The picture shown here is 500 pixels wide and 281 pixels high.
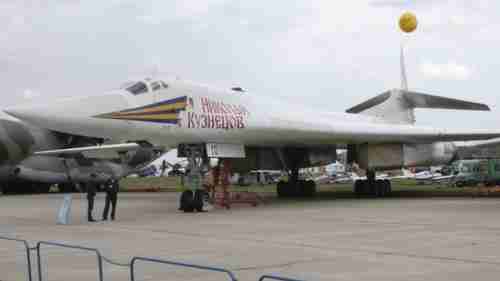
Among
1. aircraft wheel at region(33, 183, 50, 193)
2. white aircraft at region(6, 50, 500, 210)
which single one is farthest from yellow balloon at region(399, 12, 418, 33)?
aircraft wheel at region(33, 183, 50, 193)

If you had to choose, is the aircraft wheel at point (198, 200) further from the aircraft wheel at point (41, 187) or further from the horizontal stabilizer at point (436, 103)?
the aircraft wheel at point (41, 187)

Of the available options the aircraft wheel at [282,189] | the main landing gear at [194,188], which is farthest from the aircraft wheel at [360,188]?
the main landing gear at [194,188]

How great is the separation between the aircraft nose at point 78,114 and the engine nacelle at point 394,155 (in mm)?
8842

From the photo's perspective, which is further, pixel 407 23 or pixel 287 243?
pixel 407 23

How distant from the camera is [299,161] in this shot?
78.0 ft

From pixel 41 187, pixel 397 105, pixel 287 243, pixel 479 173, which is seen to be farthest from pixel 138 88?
pixel 479 173

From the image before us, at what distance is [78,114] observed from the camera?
1495cm

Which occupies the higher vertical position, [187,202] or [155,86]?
[155,86]

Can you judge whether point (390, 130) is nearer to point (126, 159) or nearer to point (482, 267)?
point (482, 267)

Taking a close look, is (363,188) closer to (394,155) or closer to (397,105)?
(394,155)

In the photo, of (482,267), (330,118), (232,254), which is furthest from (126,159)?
(482,267)

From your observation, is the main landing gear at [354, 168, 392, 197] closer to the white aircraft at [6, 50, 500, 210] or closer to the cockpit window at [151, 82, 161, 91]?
the white aircraft at [6, 50, 500, 210]

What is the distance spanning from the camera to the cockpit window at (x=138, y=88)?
16016 mm

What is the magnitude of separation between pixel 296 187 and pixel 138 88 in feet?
31.6
